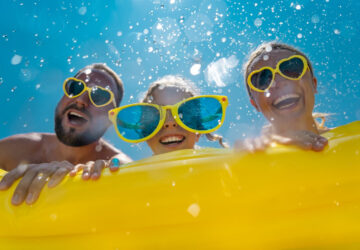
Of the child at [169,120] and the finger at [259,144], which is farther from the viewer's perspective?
the child at [169,120]

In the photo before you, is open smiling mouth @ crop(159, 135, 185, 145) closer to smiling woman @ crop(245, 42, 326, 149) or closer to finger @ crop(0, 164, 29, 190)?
smiling woman @ crop(245, 42, 326, 149)

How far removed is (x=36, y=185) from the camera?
1.40 metres

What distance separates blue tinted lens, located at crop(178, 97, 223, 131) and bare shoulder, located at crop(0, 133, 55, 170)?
9.61 ft

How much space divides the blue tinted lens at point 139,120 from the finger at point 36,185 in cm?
132

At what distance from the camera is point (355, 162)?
1.26 meters

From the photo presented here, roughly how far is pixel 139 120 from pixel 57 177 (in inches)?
55.6

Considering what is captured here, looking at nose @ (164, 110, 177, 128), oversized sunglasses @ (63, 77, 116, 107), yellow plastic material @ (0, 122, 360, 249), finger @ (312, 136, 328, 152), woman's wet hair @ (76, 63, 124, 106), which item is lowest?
yellow plastic material @ (0, 122, 360, 249)

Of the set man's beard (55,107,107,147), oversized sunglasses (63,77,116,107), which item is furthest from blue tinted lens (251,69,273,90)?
man's beard (55,107,107,147)

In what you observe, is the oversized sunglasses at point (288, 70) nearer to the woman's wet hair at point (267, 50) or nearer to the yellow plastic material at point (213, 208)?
the woman's wet hair at point (267, 50)

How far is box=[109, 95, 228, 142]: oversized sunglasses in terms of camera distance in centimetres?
278

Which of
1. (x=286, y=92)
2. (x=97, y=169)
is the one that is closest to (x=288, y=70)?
(x=286, y=92)

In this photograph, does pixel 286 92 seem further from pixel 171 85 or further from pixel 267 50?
pixel 171 85

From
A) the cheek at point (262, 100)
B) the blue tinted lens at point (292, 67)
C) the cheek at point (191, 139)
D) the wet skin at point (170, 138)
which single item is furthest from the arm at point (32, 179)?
the blue tinted lens at point (292, 67)

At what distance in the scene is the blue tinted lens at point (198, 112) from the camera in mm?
2787
